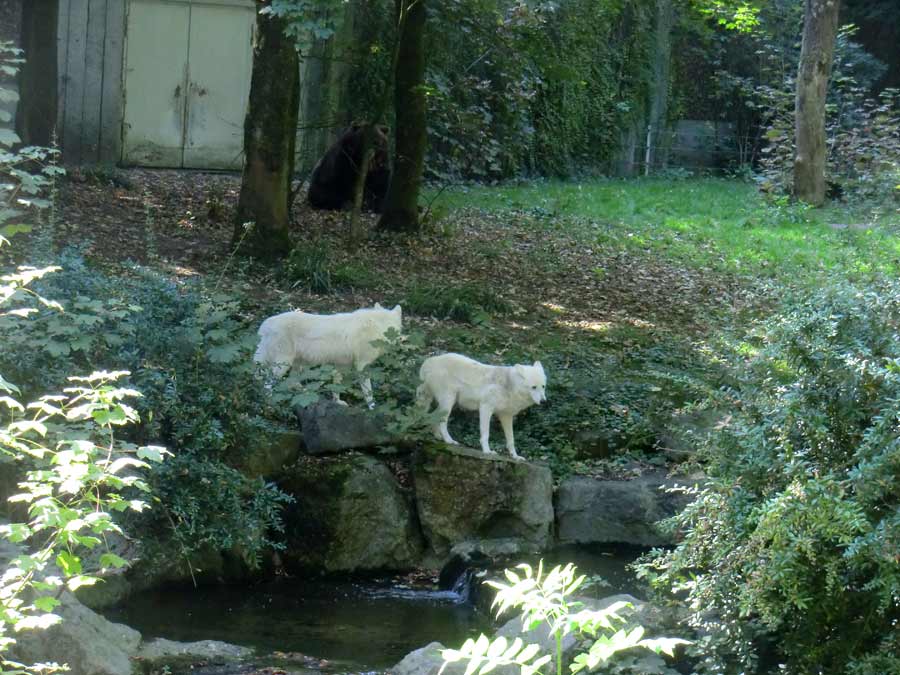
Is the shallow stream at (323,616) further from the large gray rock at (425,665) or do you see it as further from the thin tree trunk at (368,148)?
the thin tree trunk at (368,148)

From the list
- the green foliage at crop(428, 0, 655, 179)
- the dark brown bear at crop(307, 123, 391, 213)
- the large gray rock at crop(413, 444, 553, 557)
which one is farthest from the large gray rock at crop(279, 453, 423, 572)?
the dark brown bear at crop(307, 123, 391, 213)

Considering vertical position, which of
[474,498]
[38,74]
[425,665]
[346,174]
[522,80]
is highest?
[522,80]

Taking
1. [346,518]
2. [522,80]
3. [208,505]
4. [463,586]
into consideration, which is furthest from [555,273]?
[208,505]

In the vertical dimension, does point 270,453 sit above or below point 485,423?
below

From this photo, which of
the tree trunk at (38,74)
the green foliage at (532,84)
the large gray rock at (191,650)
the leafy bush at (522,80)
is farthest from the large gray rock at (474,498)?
the tree trunk at (38,74)

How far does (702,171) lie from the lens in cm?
2864

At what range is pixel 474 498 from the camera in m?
8.59

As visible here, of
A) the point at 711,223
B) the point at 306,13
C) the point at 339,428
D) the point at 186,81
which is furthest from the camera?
the point at 186,81

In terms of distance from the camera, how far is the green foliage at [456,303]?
38.8 feet

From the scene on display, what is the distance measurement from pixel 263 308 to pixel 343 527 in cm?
335

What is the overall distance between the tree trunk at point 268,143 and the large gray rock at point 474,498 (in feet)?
15.6

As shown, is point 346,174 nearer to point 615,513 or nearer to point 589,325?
point 589,325

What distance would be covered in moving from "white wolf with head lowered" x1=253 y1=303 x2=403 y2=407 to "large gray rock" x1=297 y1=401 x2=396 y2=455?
240mm

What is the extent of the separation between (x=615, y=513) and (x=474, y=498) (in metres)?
1.13
